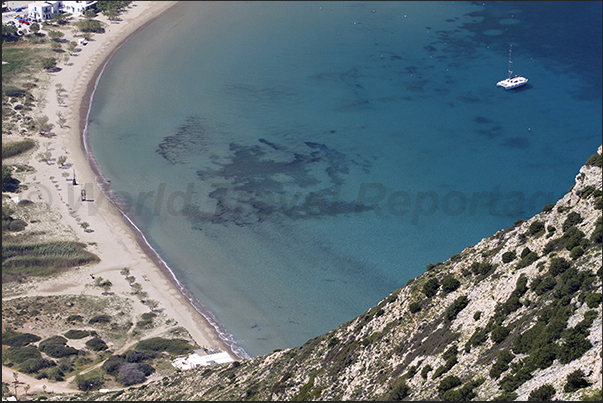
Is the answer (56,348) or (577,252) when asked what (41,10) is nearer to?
(56,348)

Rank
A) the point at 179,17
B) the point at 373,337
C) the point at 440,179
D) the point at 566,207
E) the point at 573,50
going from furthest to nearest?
1. the point at 179,17
2. the point at 573,50
3. the point at 440,179
4. the point at 373,337
5. the point at 566,207

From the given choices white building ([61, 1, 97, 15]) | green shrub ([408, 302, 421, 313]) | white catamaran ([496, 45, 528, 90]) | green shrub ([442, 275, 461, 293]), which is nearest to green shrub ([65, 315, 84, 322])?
green shrub ([408, 302, 421, 313])

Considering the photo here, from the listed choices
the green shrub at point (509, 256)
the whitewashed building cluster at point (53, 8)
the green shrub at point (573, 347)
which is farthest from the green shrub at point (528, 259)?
the whitewashed building cluster at point (53, 8)

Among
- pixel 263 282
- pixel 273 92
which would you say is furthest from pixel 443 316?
pixel 273 92

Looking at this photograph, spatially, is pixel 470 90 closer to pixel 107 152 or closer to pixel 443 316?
pixel 107 152

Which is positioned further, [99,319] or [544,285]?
[99,319]

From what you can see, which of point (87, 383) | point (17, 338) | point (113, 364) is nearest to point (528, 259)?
point (113, 364)

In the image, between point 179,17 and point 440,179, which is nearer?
point 440,179
